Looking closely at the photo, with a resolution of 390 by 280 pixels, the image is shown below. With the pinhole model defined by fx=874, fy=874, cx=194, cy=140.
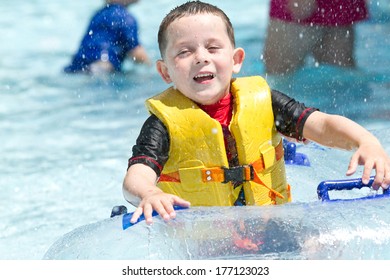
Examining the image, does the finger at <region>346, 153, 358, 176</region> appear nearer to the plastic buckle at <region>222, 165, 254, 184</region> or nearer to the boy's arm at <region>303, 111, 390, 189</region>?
the boy's arm at <region>303, 111, 390, 189</region>

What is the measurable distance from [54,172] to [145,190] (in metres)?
2.10

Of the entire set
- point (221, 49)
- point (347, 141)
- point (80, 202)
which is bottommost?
point (80, 202)

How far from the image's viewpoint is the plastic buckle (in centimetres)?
315

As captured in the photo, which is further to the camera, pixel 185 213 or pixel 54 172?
pixel 54 172

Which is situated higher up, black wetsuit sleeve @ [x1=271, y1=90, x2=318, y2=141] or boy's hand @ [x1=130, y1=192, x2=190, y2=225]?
black wetsuit sleeve @ [x1=271, y1=90, x2=318, y2=141]

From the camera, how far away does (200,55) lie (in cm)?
313

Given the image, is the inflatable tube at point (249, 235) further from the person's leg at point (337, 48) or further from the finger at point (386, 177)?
the person's leg at point (337, 48)

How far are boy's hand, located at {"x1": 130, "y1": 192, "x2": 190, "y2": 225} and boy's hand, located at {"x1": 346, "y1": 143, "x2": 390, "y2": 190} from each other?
57 centimetres

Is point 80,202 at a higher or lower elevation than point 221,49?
lower

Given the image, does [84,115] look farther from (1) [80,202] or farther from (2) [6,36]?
(2) [6,36]

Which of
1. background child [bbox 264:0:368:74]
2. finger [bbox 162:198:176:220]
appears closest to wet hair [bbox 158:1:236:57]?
finger [bbox 162:198:176:220]

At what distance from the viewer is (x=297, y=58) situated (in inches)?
241

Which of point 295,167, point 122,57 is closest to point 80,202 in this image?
point 295,167

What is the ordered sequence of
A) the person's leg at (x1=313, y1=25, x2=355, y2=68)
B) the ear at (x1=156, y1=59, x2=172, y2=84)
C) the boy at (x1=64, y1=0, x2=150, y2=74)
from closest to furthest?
the ear at (x1=156, y1=59, x2=172, y2=84), the person's leg at (x1=313, y1=25, x2=355, y2=68), the boy at (x1=64, y1=0, x2=150, y2=74)
